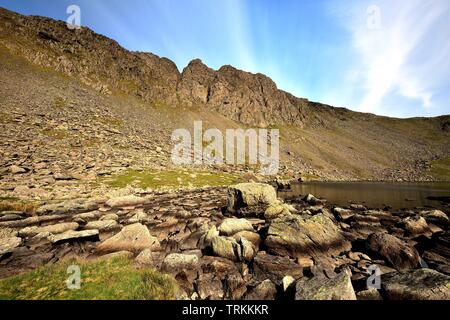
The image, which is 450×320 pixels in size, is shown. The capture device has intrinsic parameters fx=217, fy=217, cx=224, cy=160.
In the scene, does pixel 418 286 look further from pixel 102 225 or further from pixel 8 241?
pixel 8 241

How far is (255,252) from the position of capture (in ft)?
49.1

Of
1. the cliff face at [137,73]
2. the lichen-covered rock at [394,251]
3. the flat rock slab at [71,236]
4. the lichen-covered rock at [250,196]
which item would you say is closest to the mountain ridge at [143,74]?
the cliff face at [137,73]

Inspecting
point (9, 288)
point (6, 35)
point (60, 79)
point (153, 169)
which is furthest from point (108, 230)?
point (6, 35)

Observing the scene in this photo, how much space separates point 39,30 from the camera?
112688 mm

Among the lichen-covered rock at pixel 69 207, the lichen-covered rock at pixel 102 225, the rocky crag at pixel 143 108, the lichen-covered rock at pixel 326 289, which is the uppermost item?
the rocky crag at pixel 143 108

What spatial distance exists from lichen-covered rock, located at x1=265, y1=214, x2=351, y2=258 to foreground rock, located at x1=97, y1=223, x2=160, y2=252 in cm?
844

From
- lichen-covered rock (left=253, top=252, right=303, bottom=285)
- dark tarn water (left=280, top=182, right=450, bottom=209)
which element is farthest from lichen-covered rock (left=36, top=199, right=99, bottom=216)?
dark tarn water (left=280, top=182, right=450, bottom=209)

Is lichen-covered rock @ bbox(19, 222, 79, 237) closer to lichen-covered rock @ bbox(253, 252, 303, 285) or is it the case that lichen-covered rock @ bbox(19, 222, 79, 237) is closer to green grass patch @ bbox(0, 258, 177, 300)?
green grass patch @ bbox(0, 258, 177, 300)

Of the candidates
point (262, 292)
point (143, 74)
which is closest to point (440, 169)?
point (262, 292)

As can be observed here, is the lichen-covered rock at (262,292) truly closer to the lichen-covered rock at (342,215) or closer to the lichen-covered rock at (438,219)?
the lichen-covered rock at (342,215)

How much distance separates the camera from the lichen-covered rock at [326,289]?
847 centimetres

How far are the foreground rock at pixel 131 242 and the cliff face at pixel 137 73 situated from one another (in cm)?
11271

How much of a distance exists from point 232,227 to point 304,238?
5.64m
